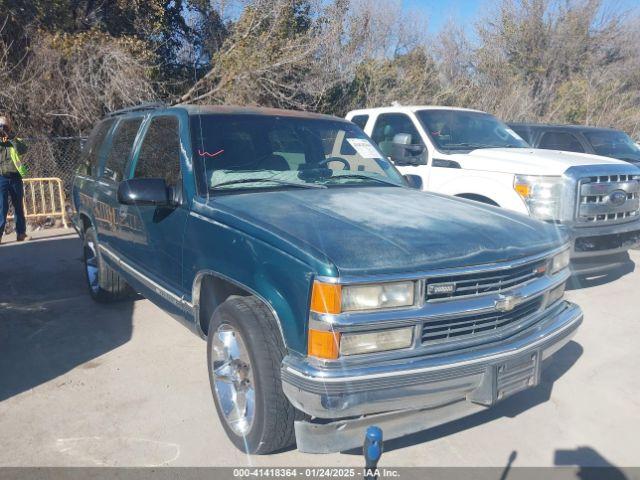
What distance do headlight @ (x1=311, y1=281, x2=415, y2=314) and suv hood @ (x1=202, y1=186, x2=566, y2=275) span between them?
81 mm

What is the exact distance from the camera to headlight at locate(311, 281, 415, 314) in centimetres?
259

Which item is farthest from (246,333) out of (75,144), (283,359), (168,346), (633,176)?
(75,144)

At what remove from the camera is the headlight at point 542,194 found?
583 centimetres

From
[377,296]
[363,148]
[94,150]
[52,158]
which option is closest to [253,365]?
[377,296]

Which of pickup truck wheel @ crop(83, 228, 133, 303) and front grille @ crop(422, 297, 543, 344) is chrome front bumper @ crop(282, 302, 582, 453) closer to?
front grille @ crop(422, 297, 543, 344)

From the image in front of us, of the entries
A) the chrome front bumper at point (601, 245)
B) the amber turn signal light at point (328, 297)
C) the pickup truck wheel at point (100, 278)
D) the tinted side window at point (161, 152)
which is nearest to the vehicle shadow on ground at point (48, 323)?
the pickup truck wheel at point (100, 278)

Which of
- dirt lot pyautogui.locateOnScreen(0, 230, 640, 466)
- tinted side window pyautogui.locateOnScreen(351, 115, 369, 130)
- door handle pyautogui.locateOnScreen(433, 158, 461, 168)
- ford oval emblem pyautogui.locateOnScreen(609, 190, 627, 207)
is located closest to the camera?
dirt lot pyautogui.locateOnScreen(0, 230, 640, 466)

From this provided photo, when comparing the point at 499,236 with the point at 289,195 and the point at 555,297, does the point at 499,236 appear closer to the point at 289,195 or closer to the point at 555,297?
the point at 555,297

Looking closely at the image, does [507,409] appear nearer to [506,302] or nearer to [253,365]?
[506,302]

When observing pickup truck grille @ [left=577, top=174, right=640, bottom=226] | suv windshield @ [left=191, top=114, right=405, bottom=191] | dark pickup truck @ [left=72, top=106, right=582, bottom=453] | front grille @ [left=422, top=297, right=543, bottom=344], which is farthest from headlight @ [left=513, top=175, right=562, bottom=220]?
front grille @ [left=422, top=297, right=543, bottom=344]

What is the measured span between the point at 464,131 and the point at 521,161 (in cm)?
119

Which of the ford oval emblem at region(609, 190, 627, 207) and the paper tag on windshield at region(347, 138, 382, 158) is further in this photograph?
the ford oval emblem at region(609, 190, 627, 207)

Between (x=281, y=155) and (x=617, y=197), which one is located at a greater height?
(x=281, y=155)

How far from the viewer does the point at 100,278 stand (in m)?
5.60
